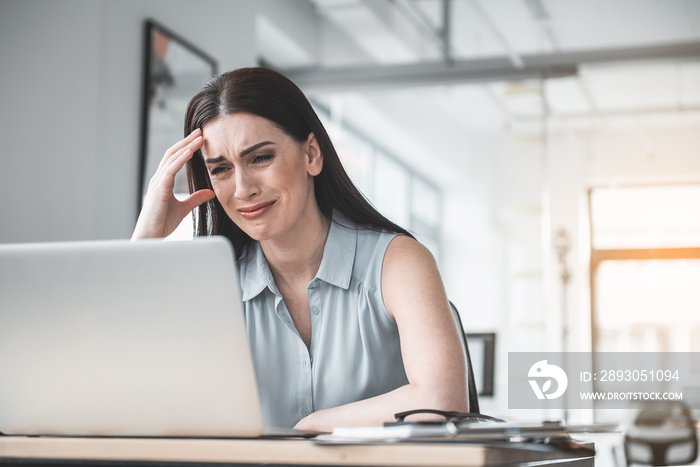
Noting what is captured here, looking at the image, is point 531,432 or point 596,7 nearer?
point 531,432

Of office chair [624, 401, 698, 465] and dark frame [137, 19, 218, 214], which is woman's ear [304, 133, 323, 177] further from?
office chair [624, 401, 698, 465]

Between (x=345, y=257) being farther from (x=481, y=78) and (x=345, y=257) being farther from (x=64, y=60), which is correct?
(x=481, y=78)

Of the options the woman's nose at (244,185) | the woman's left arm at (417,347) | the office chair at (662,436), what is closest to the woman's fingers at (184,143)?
the woman's nose at (244,185)

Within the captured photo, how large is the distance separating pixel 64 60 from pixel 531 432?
2.48 m

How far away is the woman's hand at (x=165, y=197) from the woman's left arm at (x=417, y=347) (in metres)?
0.38

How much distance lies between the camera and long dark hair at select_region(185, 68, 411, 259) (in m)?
1.36

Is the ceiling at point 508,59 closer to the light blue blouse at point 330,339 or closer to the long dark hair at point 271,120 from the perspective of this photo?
the long dark hair at point 271,120

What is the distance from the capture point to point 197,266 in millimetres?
714

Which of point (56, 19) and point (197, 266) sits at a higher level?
point (56, 19)

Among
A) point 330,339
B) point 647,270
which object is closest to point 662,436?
point 647,270

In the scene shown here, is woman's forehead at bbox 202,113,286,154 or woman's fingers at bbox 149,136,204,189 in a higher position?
woman's forehead at bbox 202,113,286,154

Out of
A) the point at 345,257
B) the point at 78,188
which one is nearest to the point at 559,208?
the point at 78,188

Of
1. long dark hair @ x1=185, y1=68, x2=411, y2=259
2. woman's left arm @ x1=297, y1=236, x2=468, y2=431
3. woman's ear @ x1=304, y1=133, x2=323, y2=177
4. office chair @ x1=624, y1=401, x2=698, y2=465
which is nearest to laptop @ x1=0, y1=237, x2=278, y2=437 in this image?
woman's left arm @ x1=297, y1=236, x2=468, y2=431

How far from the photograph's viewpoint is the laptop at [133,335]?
2.35 ft
